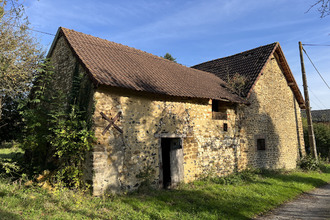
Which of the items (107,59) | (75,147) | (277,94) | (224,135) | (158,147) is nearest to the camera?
(75,147)

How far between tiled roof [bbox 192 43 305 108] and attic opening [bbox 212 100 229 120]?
5.06 ft

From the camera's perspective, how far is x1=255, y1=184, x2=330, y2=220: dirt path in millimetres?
6309

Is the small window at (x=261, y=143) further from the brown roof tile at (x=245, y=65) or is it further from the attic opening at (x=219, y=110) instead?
the attic opening at (x=219, y=110)

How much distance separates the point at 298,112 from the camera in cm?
1600

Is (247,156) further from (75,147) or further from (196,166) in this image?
(75,147)

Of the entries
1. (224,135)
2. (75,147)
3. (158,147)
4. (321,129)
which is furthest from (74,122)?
(321,129)

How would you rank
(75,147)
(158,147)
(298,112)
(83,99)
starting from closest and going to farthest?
(75,147) → (83,99) → (158,147) → (298,112)

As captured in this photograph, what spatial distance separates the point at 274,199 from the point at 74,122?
6965 millimetres

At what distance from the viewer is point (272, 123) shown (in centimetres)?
1338

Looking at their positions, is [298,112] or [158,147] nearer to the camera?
[158,147]

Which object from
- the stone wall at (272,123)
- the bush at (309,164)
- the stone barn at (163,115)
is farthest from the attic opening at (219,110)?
the bush at (309,164)

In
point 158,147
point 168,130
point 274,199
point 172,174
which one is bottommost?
point 274,199

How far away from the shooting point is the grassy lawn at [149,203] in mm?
5207

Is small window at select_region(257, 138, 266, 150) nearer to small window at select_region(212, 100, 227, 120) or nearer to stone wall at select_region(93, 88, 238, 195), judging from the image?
stone wall at select_region(93, 88, 238, 195)
